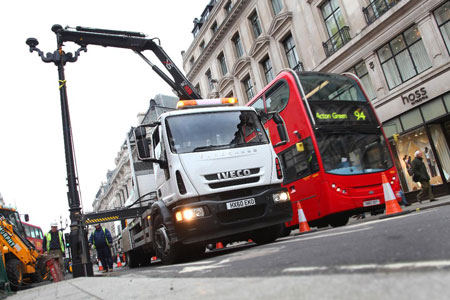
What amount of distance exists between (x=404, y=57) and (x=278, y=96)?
7.24 meters

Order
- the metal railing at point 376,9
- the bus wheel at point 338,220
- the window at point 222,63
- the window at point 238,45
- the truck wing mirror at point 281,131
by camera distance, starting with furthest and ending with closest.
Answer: the window at point 222,63
the window at point 238,45
the metal railing at point 376,9
the bus wheel at point 338,220
the truck wing mirror at point 281,131

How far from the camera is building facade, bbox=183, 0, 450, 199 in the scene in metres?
12.7

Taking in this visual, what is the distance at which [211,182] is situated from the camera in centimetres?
584

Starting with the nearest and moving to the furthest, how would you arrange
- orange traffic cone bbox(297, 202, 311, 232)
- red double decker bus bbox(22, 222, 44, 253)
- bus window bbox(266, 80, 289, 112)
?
orange traffic cone bbox(297, 202, 311, 232) → bus window bbox(266, 80, 289, 112) → red double decker bus bbox(22, 222, 44, 253)

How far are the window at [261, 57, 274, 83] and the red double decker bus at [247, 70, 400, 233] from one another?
1245cm

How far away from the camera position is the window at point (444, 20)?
12.2m

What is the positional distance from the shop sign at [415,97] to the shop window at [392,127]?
2.93ft

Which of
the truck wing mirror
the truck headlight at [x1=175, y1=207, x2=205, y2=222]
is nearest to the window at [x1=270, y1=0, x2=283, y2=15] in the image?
the truck wing mirror

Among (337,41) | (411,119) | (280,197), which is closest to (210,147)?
(280,197)

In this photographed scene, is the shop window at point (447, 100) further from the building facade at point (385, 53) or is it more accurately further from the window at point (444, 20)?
the window at point (444, 20)

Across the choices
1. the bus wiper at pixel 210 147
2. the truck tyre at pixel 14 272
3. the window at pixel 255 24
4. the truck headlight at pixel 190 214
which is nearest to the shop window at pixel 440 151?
the bus wiper at pixel 210 147

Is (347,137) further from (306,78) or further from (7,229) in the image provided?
(7,229)

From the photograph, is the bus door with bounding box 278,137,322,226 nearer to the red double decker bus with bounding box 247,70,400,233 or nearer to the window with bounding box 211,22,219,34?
the red double decker bus with bounding box 247,70,400,233

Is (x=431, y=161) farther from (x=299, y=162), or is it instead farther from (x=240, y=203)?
(x=240, y=203)
